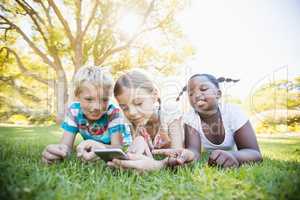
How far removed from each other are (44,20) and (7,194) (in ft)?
8.00

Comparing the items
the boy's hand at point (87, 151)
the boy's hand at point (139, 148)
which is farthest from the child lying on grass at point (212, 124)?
the boy's hand at point (87, 151)

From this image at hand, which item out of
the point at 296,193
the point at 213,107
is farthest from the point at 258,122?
the point at 296,193

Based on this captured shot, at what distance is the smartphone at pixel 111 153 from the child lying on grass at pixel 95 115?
0.87ft

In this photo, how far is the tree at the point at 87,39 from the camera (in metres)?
3.03

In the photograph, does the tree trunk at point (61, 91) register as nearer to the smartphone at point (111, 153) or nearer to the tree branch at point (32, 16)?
the tree branch at point (32, 16)

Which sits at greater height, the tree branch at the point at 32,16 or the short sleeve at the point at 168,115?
the tree branch at the point at 32,16

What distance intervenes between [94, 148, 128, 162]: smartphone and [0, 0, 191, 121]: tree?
5.27 feet

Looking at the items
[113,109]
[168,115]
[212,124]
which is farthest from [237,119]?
[113,109]

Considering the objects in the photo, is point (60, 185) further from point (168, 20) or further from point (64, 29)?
point (168, 20)

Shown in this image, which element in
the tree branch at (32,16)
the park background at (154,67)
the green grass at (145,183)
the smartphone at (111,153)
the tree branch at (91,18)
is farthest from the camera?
the tree branch at (91,18)

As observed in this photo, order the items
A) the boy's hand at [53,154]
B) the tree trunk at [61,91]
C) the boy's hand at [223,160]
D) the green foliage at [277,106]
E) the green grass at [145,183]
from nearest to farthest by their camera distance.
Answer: the green grass at [145,183]
the boy's hand at [223,160]
the boy's hand at [53,154]
the green foliage at [277,106]
the tree trunk at [61,91]

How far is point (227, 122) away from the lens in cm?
207

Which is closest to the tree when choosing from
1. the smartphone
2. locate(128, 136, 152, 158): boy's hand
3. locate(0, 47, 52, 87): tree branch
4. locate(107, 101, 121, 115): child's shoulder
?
locate(0, 47, 52, 87): tree branch

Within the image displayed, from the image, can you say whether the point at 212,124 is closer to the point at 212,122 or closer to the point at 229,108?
the point at 212,122
